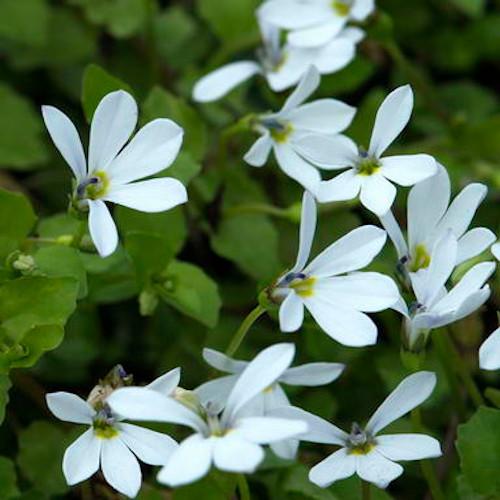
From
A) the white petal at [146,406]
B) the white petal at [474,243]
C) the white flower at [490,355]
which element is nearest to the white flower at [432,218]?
the white petal at [474,243]

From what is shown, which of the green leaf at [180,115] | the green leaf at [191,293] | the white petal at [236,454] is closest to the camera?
the white petal at [236,454]

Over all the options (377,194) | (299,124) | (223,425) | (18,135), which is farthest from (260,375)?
(18,135)

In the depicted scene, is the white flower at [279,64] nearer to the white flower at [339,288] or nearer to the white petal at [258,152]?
the white petal at [258,152]

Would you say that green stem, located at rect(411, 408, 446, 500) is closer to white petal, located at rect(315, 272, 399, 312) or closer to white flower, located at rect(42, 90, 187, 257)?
white petal, located at rect(315, 272, 399, 312)

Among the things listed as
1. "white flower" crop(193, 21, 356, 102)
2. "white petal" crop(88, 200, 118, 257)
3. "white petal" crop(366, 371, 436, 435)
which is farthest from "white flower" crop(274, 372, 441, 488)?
"white flower" crop(193, 21, 356, 102)

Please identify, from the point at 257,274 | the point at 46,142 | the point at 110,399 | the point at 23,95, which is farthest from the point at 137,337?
the point at 110,399

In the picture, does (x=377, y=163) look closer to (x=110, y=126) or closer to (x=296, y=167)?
(x=296, y=167)
